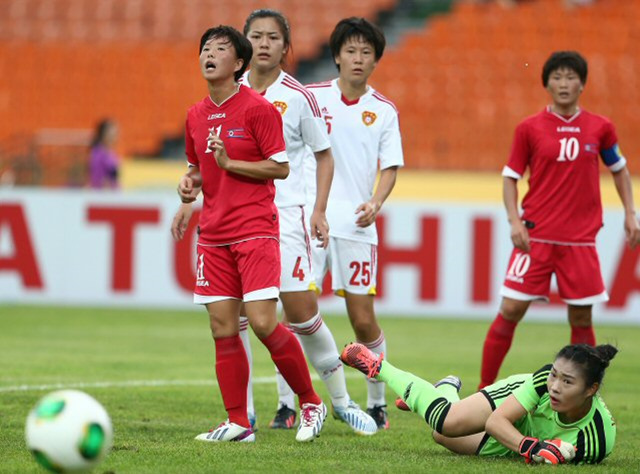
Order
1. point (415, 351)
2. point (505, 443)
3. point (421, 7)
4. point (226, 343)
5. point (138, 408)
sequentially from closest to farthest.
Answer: point (505, 443) → point (226, 343) → point (138, 408) → point (415, 351) → point (421, 7)

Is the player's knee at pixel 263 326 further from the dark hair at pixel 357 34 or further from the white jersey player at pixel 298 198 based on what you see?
the dark hair at pixel 357 34

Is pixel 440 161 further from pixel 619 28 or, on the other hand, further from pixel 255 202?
pixel 255 202

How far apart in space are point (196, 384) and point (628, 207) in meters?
3.26

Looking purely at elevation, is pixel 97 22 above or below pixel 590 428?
above

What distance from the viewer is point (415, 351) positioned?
452 inches

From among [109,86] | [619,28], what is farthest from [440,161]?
[109,86]

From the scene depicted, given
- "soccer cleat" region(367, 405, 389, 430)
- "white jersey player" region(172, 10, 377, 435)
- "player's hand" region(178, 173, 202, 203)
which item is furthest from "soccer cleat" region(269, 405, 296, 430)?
"player's hand" region(178, 173, 202, 203)

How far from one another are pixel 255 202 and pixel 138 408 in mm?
1885

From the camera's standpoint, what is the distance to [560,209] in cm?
799

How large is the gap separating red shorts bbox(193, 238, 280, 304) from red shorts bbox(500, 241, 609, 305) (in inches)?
94.4

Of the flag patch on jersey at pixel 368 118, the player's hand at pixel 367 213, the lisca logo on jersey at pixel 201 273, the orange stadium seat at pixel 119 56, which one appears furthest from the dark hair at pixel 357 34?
the orange stadium seat at pixel 119 56

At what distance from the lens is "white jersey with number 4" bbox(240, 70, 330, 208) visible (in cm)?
667

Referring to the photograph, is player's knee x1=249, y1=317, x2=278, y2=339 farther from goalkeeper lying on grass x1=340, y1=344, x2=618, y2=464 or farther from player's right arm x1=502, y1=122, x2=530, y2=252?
player's right arm x1=502, y1=122, x2=530, y2=252

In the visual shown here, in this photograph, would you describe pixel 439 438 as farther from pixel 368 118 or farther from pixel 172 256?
pixel 172 256
